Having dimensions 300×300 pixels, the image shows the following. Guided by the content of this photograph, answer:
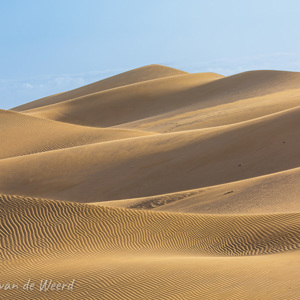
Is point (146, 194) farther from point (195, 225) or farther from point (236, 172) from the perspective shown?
point (195, 225)

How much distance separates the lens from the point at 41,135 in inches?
1474

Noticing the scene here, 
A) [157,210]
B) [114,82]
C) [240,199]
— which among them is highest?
[114,82]

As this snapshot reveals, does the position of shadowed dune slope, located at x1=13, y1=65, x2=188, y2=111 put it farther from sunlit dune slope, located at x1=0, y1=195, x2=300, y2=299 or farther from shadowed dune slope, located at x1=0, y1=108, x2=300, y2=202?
sunlit dune slope, located at x1=0, y1=195, x2=300, y2=299

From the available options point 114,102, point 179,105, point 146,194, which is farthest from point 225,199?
point 114,102

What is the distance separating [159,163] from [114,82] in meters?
51.0

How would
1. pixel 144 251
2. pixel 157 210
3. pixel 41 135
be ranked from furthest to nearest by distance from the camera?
1. pixel 41 135
2. pixel 157 210
3. pixel 144 251

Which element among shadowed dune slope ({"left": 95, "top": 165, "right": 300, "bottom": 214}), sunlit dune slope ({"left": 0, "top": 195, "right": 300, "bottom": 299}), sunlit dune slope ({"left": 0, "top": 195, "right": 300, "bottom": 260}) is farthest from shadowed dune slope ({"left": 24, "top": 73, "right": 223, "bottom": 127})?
sunlit dune slope ({"left": 0, "top": 195, "right": 300, "bottom": 299})

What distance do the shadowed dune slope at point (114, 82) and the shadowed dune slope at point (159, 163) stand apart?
4478cm

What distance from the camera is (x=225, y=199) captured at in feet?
58.9

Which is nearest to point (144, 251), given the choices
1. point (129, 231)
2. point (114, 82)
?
point (129, 231)

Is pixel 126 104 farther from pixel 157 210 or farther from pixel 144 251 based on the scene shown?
pixel 144 251

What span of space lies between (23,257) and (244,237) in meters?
4.77

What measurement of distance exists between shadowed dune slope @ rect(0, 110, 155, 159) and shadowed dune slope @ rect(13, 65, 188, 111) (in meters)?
33.2

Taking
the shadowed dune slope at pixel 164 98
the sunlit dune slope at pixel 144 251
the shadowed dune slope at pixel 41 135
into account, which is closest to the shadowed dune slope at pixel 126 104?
the shadowed dune slope at pixel 164 98
